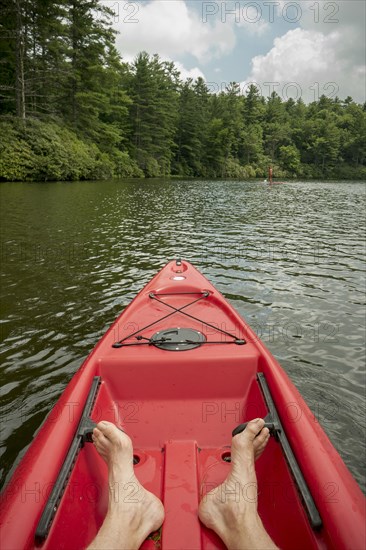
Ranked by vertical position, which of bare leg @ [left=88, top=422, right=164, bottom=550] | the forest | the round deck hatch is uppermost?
the forest

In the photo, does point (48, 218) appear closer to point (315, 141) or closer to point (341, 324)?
point (341, 324)

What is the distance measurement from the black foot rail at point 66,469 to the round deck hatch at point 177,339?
32.2 inches

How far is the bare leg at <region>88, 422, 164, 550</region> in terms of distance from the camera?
68.0 inches

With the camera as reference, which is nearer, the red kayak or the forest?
the red kayak

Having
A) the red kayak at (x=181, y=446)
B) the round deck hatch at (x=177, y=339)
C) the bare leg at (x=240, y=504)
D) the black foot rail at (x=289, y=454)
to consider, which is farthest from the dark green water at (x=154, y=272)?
the bare leg at (x=240, y=504)

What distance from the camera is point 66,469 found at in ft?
6.69

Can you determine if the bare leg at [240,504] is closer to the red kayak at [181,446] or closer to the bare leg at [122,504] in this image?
the red kayak at [181,446]

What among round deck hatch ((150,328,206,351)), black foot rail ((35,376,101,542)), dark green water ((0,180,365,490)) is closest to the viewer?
black foot rail ((35,376,101,542))

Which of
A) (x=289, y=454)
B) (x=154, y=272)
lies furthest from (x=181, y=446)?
(x=154, y=272)

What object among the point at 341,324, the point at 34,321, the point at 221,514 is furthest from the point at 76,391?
the point at 341,324

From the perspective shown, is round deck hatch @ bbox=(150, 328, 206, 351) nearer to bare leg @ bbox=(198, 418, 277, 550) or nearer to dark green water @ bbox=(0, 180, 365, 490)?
bare leg @ bbox=(198, 418, 277, 550)

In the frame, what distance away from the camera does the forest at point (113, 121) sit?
86.5 ft

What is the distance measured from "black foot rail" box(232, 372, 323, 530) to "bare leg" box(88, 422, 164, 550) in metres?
0.72

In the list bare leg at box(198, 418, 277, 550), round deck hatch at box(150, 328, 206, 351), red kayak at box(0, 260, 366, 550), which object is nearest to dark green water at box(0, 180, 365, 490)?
red kayak at box(0, 260, 366, 550)
